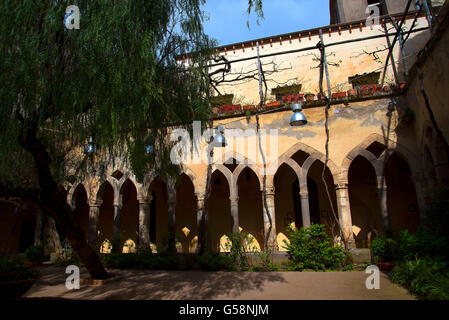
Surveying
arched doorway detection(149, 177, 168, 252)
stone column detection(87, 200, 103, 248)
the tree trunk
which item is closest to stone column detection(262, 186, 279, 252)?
the tree trunk

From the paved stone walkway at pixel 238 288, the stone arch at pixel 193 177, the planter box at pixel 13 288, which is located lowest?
the paved stone walkway at pixel 238 288

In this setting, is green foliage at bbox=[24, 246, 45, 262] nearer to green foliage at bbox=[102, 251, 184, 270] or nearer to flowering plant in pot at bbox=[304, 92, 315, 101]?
green foliage at bbox=[102, 251, 184, 270]

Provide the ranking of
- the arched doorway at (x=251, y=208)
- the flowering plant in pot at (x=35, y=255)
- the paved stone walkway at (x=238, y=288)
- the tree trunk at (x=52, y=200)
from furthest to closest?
the arched doorway at (x=251, y=208)
the flowering plant in pot at (x=35, y=255)
the paved stone walkway at (x=238, y=288)
the tree trunk at (x=52, y=200)

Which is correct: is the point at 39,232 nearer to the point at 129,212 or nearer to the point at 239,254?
the point at 129,212

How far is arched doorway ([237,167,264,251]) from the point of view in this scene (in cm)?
1219

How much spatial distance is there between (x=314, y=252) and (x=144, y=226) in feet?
20.2

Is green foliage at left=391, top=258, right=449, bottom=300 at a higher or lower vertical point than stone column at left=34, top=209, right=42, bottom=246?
lower

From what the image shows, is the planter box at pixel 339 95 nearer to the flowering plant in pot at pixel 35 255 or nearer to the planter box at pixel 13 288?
the planter box at pixel 13 288

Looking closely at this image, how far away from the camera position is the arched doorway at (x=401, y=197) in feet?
35.9

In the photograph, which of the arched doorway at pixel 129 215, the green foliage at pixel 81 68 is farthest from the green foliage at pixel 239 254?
the arched doorway at pixel 129 215

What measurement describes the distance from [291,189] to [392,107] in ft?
16.2

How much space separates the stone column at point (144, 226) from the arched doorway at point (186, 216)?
2.22 m

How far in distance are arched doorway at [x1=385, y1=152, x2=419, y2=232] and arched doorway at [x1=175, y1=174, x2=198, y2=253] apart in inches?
319
